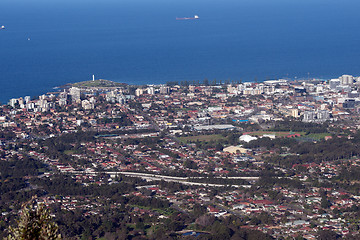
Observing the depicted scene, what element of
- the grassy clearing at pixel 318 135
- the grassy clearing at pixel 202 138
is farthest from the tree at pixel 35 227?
the grassy clearing at pixel 318 135

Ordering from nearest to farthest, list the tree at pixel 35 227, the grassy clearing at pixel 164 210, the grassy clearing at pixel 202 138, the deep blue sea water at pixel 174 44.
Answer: the tree at pixel 35 227 < the grassy clearing at pixel 164 210 < the grassy clearing at pixel 202 138 < the deep blue sea water at pixel 174 44

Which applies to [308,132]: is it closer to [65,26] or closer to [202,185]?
[202,185]

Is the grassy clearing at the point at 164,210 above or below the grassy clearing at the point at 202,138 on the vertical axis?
below

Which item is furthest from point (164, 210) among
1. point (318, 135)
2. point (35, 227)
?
point (35, 227)

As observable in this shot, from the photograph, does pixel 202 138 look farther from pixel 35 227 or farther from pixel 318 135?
pixel 35 227

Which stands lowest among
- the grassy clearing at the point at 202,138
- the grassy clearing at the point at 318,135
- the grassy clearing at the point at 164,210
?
the grassy clearing at the point at 164,210

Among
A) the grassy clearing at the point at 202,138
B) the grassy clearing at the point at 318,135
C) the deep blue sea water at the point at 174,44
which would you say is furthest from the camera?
the deep blue sea water at the point at 174,44

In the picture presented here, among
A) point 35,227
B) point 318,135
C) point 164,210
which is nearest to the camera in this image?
point 35,227

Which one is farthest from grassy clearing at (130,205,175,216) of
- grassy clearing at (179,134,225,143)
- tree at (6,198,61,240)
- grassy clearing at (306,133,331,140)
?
tree at (6,198,61,240)

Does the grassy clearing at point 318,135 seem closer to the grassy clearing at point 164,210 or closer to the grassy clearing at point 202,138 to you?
the grassy clearing at point 202,138
